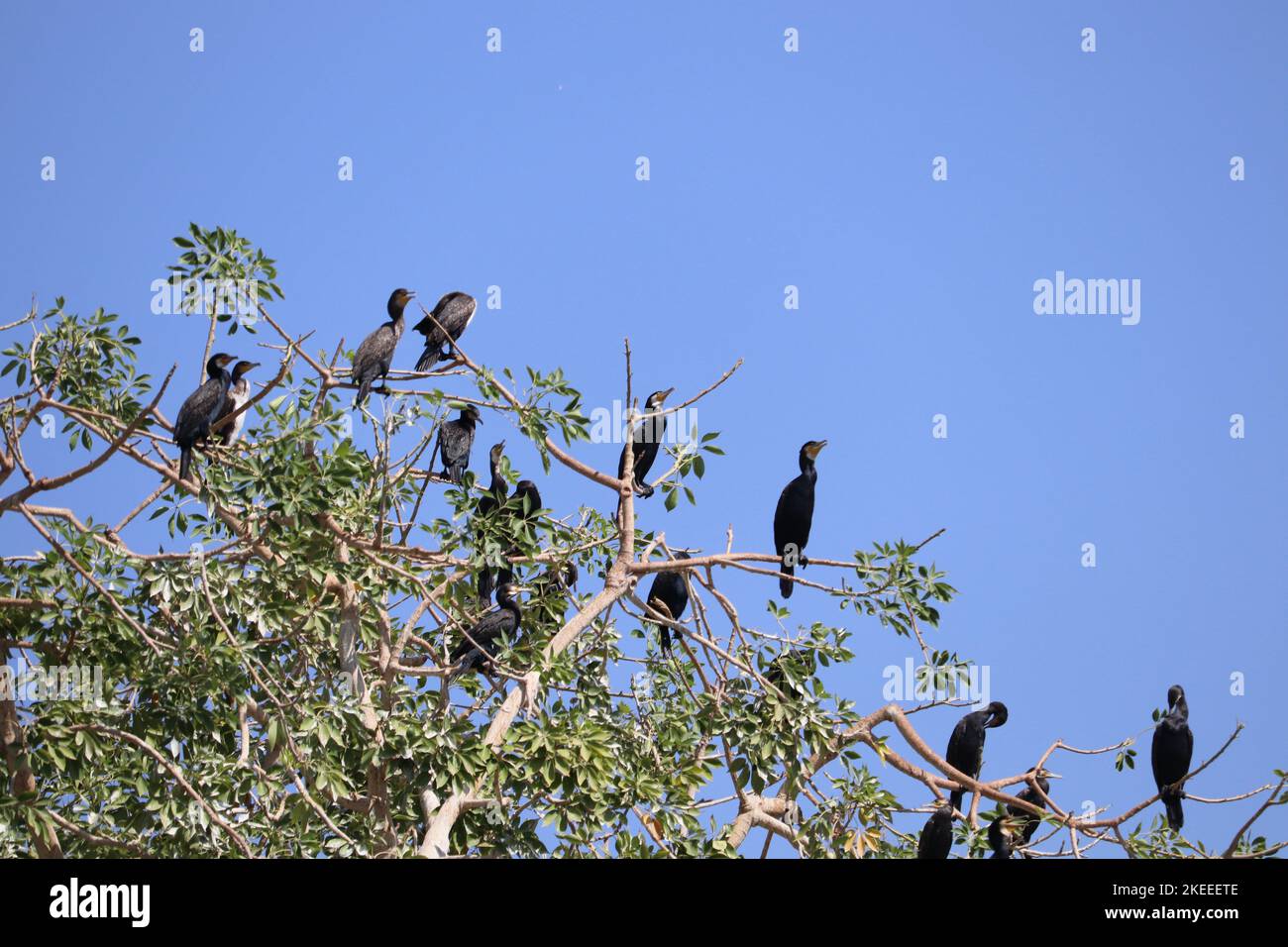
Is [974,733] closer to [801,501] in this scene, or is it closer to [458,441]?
[801,501]

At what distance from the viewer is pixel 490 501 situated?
7766 mm

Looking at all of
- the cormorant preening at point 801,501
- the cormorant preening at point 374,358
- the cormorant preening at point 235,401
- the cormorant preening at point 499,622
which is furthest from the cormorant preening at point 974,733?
the cormorant preening at point 235,401

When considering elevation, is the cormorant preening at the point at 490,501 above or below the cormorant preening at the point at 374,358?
below

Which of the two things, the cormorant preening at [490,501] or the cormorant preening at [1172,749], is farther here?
the cormorant preening at [1172,749]

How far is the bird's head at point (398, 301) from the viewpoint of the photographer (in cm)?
887

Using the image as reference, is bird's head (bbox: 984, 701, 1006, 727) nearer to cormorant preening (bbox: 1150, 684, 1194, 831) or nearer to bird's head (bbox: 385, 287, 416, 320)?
cormorant preening (bbox: 1150, 684, 1194, 831)

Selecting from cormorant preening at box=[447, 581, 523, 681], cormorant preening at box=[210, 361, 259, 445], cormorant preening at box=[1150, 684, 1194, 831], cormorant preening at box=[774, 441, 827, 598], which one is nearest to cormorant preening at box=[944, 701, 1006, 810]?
cormorant preening at box=[1150, 684, 1194, 831]

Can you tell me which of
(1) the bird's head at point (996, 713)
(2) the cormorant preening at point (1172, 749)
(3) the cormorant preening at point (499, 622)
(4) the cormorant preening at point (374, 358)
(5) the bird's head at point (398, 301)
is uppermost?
(5) the bird's head at point (398, 301)

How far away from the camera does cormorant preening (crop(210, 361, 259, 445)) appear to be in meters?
7.92

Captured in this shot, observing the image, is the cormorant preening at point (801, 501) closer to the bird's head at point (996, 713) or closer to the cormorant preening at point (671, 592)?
the cormorant preening at point (671, 592)

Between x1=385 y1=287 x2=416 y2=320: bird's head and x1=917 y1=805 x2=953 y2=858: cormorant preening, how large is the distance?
425 centimetres

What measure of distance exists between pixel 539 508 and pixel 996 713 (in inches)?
120

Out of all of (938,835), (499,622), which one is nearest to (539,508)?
(499,622)
